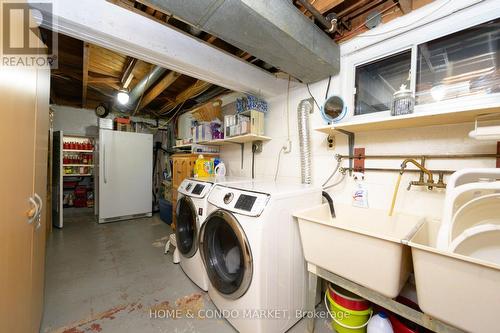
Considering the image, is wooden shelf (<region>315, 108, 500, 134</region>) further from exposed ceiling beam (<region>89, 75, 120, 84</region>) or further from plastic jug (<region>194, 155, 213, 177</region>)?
exposed ceiling beam (<region>89, 75, 120, 84</region>)

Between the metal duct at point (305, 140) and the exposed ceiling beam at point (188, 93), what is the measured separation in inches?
59.3

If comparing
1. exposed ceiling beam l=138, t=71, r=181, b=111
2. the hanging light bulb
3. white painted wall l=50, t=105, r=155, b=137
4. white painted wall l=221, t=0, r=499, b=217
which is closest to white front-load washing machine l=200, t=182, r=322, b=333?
white painted wall l=221, t=0, r=499, b=217

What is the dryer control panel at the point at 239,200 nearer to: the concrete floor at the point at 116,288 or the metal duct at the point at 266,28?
the concrete floor at the point at 116,288

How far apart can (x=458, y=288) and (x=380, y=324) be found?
646mm

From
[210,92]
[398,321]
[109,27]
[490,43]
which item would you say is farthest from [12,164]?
[210,92]

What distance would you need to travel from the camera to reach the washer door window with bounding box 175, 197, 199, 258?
6.25 ft

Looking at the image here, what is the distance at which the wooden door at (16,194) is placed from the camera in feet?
2.35

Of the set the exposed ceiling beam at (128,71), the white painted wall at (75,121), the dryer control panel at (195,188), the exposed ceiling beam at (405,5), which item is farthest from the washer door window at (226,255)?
the white painted wall at (75,121)

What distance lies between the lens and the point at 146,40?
54.6 inches

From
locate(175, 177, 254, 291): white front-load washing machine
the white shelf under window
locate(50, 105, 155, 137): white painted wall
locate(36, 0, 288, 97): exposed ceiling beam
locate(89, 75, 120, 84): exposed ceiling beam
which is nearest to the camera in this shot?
the white shelf under window

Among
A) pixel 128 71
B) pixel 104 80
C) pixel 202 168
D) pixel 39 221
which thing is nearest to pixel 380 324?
pixel 39 221

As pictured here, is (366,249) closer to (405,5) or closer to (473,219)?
(473,219)

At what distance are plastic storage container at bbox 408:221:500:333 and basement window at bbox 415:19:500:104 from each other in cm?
108

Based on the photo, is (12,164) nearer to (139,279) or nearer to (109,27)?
(109,27)
